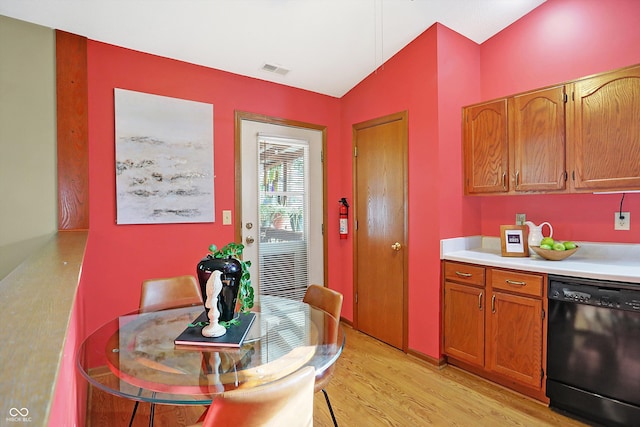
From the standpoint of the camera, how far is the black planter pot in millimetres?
1421

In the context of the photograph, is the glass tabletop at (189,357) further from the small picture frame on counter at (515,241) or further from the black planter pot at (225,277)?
the small picture frame on counter at (515,241)

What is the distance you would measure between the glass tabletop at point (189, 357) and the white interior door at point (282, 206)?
4.65 feet

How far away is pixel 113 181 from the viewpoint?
2.45 metres

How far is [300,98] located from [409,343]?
2.58 m

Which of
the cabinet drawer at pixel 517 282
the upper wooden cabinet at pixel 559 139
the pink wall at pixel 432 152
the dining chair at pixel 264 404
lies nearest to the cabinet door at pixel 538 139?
the upper wooden cabinet at pixel 559 139

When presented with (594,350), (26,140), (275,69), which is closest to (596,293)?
(594,350)

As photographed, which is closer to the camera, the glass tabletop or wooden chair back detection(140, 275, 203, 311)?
the glass tabletop

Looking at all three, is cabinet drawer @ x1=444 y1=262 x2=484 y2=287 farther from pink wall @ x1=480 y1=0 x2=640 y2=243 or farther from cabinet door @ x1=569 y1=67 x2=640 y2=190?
cabinet door @ x1=569 y1=67 x2=640 y2=190

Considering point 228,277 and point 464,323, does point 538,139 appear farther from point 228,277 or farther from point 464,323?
point 228,277

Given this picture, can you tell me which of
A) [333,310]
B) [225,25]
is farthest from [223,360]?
[225,25]

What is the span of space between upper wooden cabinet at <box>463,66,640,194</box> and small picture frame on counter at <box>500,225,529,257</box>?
29 cm

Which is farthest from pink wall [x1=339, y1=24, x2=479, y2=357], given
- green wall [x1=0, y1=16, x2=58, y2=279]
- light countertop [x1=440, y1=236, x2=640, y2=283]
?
green wall [x1=0, y1=16, x2=58, y2=279]

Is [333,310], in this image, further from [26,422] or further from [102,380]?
[26,422]

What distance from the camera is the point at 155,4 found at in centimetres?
214
